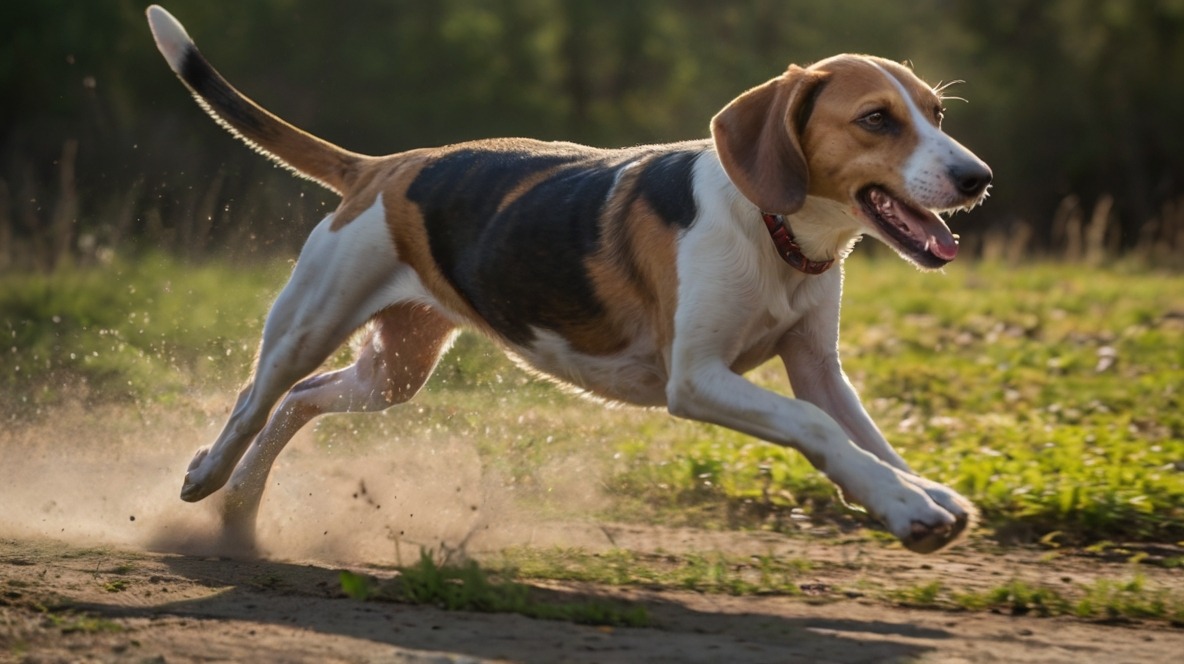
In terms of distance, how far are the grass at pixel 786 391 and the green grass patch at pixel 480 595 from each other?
5.60 ft

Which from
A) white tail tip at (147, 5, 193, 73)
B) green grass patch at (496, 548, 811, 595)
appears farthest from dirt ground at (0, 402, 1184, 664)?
white tail tip at (147, 5, 193, 73)

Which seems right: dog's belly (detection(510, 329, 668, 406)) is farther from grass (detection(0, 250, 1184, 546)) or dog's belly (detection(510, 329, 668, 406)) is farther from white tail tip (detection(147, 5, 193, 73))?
white tail tip (detection(147, 5, 193, 73))

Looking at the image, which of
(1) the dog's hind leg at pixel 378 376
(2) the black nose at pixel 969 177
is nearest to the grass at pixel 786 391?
(1) the dog's hind leg at pixel 378 376

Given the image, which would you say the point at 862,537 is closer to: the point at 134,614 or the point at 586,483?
the point at 586,483

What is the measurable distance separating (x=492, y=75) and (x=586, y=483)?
23979 mm

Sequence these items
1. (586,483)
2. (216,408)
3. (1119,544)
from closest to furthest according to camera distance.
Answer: (1119,544) < (586,483) < (216,408)

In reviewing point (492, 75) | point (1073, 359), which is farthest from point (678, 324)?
point (492, 75)

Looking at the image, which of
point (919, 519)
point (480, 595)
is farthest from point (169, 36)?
point (919, 519)

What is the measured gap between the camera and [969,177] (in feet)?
15.4

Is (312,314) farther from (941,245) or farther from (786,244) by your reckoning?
(941,245)

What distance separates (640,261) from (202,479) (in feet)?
6.87

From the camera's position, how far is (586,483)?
698 centimetres

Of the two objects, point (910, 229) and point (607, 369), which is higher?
point (910, 229)

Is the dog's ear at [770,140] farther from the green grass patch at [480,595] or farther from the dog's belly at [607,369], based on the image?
the green grass patch at [480,595]
